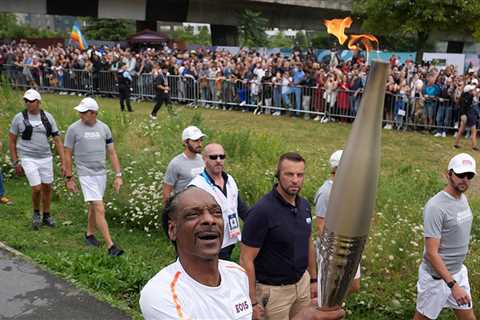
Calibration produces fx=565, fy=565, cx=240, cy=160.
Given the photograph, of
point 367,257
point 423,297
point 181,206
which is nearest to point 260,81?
point 367,257

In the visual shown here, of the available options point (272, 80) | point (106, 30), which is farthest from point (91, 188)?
point (106, 30)

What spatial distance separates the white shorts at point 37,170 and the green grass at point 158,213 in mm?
694

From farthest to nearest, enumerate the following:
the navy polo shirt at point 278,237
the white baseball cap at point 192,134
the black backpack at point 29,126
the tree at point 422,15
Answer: the tree at point 422,15 → the black backpack at point 29,126 → the white baseball cap at point 192,134 → the navy polo shirt at point 278,237

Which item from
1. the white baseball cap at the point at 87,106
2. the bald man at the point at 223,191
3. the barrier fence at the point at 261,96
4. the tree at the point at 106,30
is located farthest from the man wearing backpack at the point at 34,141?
the tree at the point at 106,30

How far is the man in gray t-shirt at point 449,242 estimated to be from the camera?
4359 mm

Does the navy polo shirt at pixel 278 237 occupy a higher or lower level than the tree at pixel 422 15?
lower

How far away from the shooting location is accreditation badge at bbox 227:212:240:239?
5098 millimetres

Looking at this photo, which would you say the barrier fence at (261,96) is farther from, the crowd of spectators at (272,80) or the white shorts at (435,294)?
the white shorts at (435,294)

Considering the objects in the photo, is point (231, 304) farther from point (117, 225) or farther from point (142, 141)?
point (142, 141)

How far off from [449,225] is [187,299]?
9.10 ft

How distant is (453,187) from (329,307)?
8.40 ft

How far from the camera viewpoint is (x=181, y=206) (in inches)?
94.4

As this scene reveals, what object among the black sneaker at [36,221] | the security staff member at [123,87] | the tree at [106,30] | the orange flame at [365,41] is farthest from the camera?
the tree at [106,30]

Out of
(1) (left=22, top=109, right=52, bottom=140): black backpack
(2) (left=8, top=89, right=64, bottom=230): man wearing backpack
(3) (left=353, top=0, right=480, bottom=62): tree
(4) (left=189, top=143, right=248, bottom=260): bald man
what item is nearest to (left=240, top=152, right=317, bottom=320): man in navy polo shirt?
(4) (left=189, top=143, right=248, bottom=260): bald man
